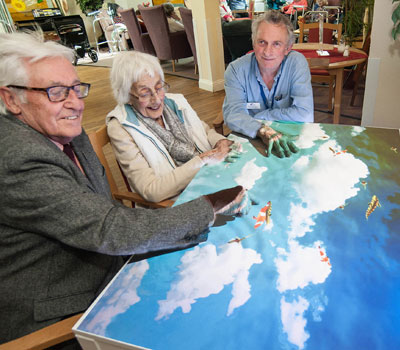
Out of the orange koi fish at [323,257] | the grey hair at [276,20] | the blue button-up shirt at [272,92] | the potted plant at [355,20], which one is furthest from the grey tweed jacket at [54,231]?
the potted plant at [355,20]

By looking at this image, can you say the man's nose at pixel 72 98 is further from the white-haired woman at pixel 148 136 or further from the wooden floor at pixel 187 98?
the wooden floor at pixel 187 98

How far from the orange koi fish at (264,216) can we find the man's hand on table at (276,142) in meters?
0.40

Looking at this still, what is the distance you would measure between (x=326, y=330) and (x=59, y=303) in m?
0.73

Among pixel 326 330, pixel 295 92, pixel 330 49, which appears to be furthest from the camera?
pixel 330 49

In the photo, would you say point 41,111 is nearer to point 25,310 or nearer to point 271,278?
point 25,310

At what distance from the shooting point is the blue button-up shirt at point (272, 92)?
5.96ft

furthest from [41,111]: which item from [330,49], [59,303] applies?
[330,49]

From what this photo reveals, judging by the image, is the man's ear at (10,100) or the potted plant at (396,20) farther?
the potted plant at (396,20)

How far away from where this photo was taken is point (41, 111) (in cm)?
92

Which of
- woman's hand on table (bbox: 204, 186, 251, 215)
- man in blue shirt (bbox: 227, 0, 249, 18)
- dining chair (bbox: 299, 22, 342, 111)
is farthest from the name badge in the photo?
man in blue shirt (bbox: 227, 0, 249, 18)

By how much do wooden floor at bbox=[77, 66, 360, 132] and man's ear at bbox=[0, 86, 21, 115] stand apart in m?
2.91

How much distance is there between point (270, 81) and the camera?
1.94 meters

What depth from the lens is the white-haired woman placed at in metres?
1.38

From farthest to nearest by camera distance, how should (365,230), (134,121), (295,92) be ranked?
(295,92), (134,121), (365,230)
